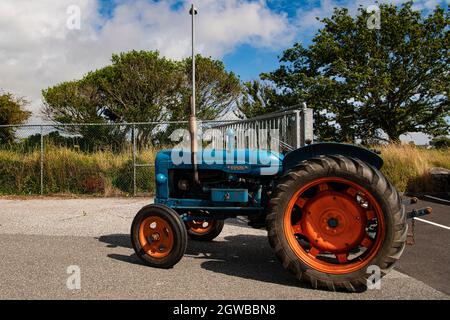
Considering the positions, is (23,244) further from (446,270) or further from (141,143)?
(141,143)

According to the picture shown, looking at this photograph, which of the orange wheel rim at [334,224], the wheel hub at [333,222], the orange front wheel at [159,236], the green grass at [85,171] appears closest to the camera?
the orange wheel rim at [334,224]

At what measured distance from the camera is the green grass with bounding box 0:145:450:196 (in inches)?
449

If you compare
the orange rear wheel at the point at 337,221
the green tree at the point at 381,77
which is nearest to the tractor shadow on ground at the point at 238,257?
the orange rear wheel at the point at 337,221

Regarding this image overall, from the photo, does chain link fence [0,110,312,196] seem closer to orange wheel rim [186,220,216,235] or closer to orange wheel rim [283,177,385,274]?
orange wheel rim [186,220,216,235]

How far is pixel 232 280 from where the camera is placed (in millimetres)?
3818

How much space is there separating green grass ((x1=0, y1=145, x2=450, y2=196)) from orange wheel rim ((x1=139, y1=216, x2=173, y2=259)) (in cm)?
708

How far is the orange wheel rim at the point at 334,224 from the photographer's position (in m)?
3.57

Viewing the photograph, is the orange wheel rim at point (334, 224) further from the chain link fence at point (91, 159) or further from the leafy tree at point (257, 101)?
the leafy tree at point (257, 101)

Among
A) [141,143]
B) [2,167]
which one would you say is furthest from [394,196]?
[2,167]

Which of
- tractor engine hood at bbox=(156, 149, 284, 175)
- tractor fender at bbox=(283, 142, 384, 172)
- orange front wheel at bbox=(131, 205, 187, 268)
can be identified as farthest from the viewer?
tractor engine hood at bbox=(156, 149, 284, 175)

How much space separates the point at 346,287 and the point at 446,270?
1.44m

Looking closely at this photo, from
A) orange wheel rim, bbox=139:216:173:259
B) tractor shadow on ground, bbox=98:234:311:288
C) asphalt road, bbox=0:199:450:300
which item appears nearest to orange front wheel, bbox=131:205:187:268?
orange wheel rim, bbox=139:216:173:259

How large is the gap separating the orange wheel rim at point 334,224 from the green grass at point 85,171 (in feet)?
26.5
